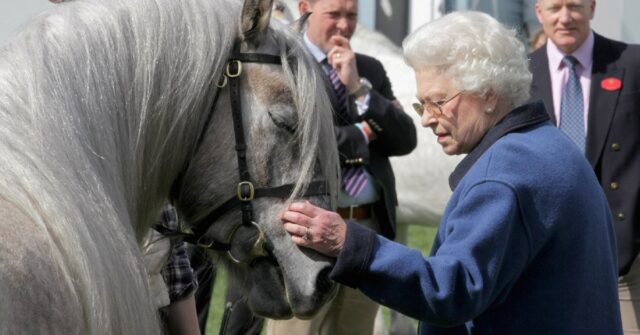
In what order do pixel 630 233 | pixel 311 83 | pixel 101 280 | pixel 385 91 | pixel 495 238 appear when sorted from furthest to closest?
1. pixel 385 91
2. pixel 630 233
3. pixel 311 83
4. pixel 495 238
5. pixel 101 280

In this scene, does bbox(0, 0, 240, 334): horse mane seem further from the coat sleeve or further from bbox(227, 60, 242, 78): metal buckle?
the coat sleeve

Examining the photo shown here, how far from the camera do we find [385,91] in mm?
5922

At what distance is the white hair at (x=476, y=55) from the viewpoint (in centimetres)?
322

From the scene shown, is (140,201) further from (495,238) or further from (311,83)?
(495,238)

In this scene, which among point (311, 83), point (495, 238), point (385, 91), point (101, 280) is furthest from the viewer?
point (385, 91)

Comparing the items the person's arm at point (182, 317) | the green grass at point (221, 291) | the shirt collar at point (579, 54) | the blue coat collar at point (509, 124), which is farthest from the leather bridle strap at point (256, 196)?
the shirt collar at point (579, 54)

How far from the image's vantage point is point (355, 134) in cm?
539

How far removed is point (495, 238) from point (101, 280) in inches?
38.0

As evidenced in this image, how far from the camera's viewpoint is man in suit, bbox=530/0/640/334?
5328mm

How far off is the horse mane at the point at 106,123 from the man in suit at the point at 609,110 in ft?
8.69

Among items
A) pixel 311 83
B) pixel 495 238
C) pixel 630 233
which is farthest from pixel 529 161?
pixel 630 233

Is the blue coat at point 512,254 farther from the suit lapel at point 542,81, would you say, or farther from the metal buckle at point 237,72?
the suit lapel at point 542,81

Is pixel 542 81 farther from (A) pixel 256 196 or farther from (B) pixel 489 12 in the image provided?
(B) pixel 489 12

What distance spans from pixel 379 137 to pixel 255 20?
8.25 feet
